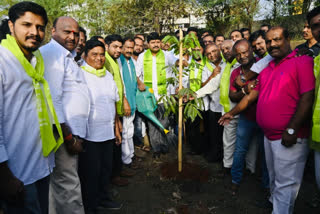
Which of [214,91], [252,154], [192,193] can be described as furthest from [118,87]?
[252,154]

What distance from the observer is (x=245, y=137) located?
303 cm

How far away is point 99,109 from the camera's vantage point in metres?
2.53

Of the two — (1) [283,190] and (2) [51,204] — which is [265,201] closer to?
(1) [283,190]

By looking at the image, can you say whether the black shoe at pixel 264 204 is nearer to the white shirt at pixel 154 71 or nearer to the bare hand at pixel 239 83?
the bare hand at pixel 239 83

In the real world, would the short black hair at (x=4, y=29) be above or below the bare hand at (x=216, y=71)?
above

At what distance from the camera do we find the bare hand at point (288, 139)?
1966 millimetres

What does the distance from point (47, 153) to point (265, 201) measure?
104 inches

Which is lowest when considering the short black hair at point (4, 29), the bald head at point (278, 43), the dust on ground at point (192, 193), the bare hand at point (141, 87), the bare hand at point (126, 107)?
the dust on ground at point (192, 193)

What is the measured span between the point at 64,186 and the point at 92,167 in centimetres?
41

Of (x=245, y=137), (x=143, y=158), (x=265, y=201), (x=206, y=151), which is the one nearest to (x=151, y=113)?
(x=143, y=158)

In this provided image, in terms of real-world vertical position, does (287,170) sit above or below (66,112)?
below

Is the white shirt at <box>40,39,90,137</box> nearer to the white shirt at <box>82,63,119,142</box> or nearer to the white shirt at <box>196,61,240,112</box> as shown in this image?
the white shirt at <box>82,63,119,142</box>

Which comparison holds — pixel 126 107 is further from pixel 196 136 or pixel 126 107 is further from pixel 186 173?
pixel 196 136

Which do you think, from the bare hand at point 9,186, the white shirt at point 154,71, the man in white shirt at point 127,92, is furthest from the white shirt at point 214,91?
the bare hand at point 9,186
